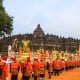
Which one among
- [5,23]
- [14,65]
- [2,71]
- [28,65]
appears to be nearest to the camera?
[2,71]

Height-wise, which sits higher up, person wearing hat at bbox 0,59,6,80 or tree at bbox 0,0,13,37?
tree at bbox 0,0,13,37

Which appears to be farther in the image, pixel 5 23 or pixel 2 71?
pixel 5 23

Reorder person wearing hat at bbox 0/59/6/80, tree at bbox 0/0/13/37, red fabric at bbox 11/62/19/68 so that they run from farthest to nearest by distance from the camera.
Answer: tree at bbox 0/0/13/37 < red fabric at bbox 11/62/19/68 < person wearing hat at bbox 0/59/6/80

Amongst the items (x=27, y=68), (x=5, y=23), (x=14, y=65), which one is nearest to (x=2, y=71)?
(x=14, y=65)

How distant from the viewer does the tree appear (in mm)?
65062

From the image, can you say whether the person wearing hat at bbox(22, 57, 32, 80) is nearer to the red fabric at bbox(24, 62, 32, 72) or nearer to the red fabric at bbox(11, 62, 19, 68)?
the red fabric at bbox(24, 62, 32, 72)

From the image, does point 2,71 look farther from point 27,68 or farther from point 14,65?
point 27,68

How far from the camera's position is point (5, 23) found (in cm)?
6525

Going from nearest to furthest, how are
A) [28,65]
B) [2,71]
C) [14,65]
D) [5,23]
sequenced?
1. [2,71]
2. [14,65]
3. [28,65]
4. [5,23]

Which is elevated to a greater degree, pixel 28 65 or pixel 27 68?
pixel 28 65

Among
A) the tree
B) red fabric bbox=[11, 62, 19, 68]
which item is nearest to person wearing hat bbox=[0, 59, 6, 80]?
red fabric bbox=[11, 62, 19, 68]

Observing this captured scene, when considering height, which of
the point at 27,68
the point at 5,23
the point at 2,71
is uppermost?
the point at 5,23

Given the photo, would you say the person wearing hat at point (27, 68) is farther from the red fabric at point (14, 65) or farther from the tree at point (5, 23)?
the tree at point (5, 23)

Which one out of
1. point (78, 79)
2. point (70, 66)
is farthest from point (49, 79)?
point (70, 66)
